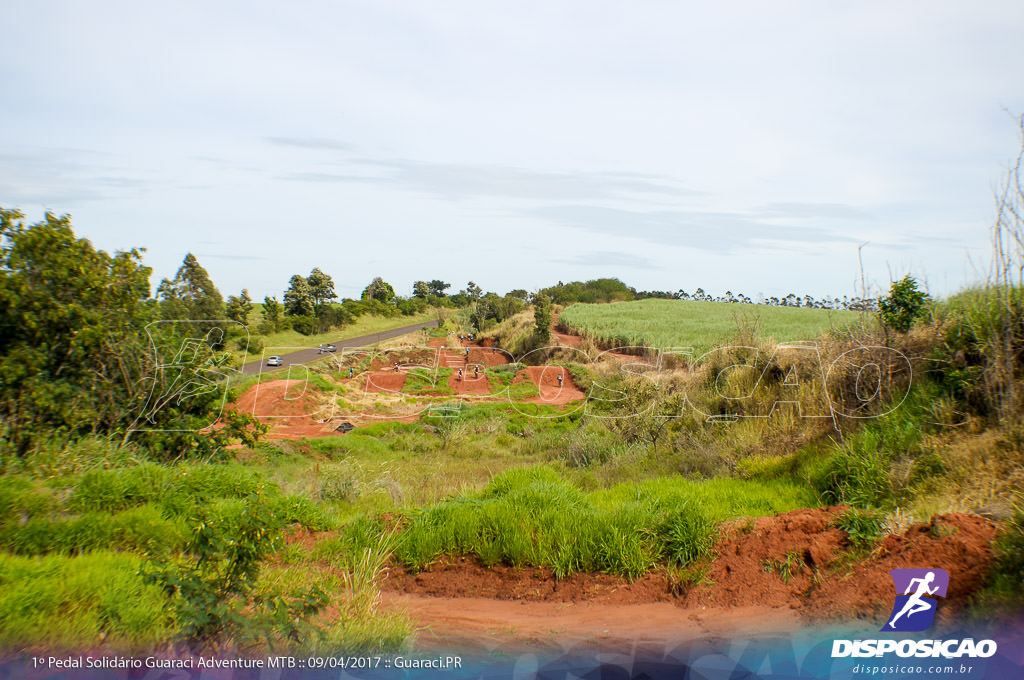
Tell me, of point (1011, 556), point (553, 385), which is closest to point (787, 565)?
point (1011, 556)

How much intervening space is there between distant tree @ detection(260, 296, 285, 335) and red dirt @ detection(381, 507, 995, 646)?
106ft

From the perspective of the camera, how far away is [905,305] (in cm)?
870

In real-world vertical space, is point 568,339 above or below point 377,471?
above

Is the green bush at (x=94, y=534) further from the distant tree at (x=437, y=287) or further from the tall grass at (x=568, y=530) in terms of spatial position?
the distant tree at (x=437, y=287)

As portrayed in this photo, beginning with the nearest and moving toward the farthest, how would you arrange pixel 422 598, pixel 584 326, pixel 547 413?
pixel 422 598 → pixel 547 413 → pixel 584 326

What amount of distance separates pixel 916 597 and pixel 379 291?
66.1m

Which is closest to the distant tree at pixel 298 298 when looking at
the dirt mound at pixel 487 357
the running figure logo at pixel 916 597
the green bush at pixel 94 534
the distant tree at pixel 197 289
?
the distant tree at pixel 197 289

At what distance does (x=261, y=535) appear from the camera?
3877 millimetres

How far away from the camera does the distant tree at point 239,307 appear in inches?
1257

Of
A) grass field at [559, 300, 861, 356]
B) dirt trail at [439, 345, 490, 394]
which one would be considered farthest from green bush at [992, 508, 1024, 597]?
dirt trail at [439, 345, 490, 394]

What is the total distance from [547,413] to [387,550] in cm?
1488

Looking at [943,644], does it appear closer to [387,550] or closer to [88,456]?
[387,550]

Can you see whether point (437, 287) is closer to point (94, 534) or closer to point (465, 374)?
point (465, 374)

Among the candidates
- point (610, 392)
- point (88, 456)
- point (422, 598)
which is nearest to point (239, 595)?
point (422, 598)
